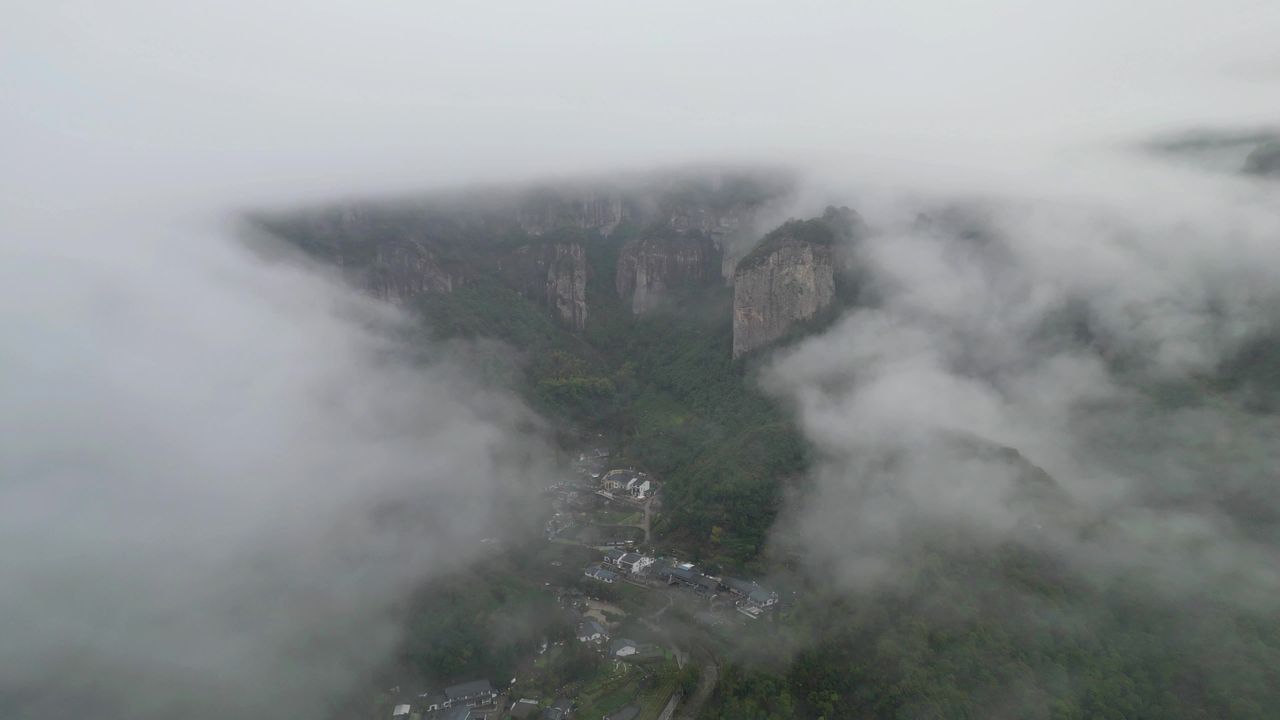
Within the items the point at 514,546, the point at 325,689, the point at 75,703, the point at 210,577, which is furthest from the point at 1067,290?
the point at 75,703

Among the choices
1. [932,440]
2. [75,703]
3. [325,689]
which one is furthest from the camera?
[932,440]

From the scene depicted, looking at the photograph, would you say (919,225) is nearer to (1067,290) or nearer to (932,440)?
(1067,290)

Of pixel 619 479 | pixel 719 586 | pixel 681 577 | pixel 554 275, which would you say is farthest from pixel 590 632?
pixel 554 275

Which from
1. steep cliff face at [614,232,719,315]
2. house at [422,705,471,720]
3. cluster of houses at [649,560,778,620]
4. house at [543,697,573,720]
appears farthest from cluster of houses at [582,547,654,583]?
steep cliff face at [614,232,719,315]

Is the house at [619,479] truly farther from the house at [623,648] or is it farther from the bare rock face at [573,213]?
the bare rock face at [573,213]

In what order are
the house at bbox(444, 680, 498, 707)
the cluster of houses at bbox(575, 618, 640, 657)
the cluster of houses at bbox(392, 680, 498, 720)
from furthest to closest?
the cluster of houses at bbox(575, 618, 640, 657) → the house at bbox(444, 680, 498, 707) → the cluster of houses at bbox(392, 680, 498, 720)

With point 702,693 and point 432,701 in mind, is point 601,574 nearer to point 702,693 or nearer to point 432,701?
point 702,693

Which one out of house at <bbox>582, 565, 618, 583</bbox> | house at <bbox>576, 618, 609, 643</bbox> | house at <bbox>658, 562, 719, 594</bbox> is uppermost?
house at <bbox>658, 562, 719, 594</bbox>

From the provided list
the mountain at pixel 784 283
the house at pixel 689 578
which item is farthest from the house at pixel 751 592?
the mountain at pixel 784 283

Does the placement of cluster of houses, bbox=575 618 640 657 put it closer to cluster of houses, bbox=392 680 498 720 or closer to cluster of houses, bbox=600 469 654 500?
cluster of houses, bbox=392 680 498 720
